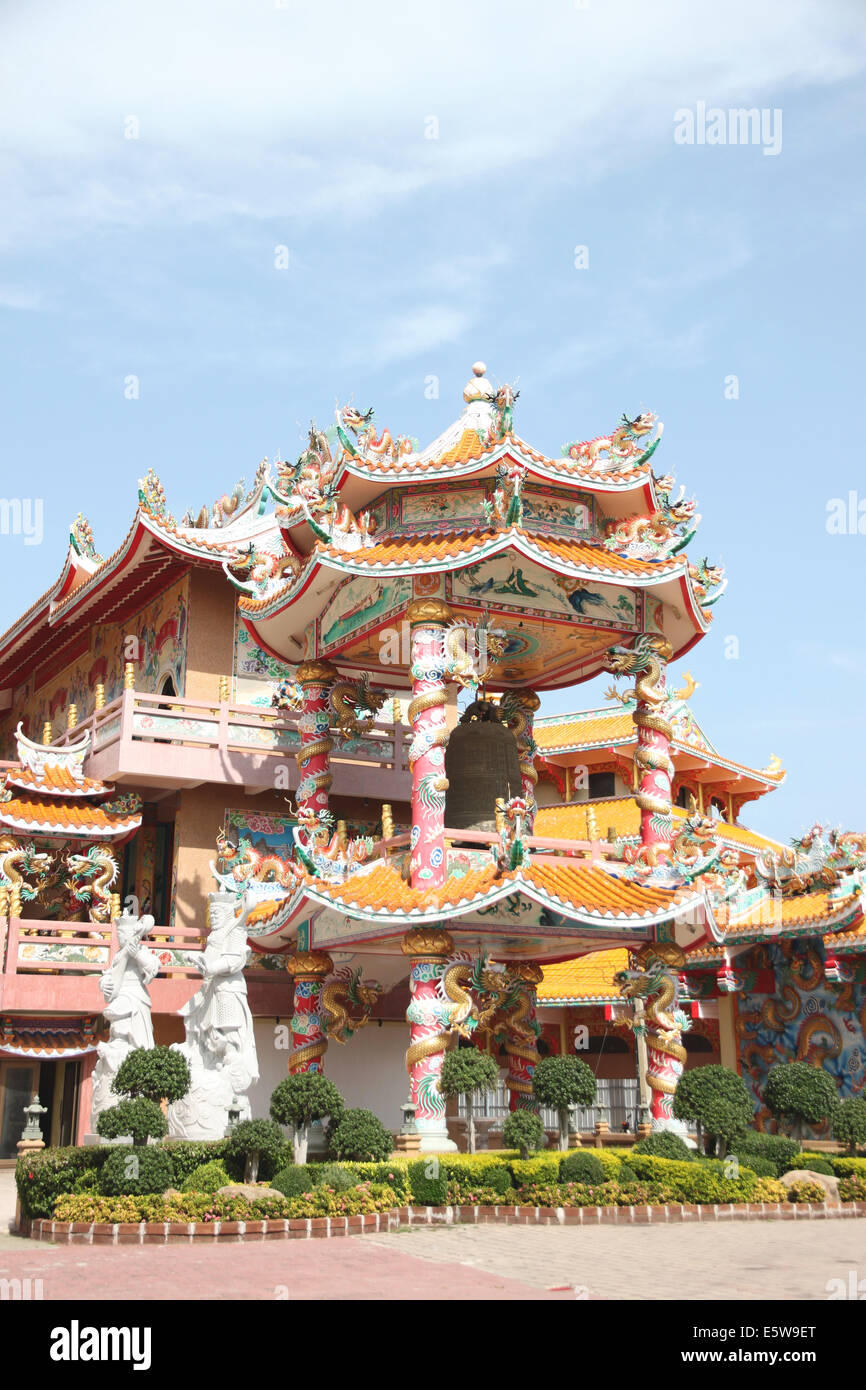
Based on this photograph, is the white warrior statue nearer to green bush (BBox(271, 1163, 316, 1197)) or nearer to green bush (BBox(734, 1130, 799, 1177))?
green bush (BBox(271, 1163, 316, 1197))

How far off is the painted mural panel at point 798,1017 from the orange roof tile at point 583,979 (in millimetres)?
3348

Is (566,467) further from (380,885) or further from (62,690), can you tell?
(62,690)

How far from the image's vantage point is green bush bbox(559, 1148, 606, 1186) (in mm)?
14055

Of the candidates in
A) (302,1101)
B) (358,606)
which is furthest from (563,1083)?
(358,606)

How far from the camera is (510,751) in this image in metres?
19.0

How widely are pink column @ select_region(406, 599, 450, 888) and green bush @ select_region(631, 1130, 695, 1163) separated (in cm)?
359

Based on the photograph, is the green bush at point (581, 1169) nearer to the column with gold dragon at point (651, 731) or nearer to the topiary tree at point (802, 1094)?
the topiary tree at point (802, 1094)

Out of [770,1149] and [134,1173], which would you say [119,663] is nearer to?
[134,1173]

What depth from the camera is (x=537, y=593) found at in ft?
57.7

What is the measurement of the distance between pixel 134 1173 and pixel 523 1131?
4215 millimetres

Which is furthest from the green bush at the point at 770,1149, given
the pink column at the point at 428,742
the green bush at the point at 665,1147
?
the pink column at the point at 428,742

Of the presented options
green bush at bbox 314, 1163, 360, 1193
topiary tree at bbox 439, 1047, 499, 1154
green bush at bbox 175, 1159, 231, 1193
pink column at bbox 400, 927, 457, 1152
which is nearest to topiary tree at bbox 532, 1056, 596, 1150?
topiary tree at bbox 439, 1047, 499, 1154

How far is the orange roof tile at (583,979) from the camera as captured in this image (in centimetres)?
2493

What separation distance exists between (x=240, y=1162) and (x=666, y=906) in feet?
19.5
